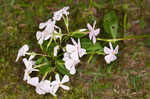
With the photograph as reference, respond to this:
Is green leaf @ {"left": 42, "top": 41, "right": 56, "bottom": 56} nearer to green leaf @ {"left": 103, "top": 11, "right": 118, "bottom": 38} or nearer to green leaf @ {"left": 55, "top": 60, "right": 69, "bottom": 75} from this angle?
green leaf @ {"left": 55, "top": 60, "right": 69, "bottom": 75}

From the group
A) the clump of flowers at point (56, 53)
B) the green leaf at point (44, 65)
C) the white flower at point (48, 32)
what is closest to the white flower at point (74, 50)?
the clump of flowers at point (56, 53)

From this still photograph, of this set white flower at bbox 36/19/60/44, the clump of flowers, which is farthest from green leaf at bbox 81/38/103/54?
white flower at bbox 36/19/60/44

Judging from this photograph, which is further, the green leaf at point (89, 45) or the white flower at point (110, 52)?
the green leaf at point (89, 45)

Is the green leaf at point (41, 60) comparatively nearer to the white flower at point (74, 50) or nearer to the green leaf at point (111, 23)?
the white flower at point (74, 50)

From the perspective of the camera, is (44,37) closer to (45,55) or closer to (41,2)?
(45,55)

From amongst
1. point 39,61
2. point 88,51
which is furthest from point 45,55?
point 88,51

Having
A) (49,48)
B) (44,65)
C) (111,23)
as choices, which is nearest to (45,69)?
→ (44,65)

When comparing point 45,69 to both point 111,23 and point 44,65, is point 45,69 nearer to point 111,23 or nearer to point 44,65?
point 44,65
